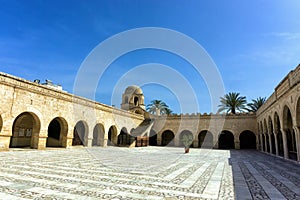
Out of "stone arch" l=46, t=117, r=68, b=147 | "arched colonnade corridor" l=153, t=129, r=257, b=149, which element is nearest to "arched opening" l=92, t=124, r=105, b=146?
"stone arch" l=46, t=117, r=68, b=147

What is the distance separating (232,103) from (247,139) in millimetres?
5441

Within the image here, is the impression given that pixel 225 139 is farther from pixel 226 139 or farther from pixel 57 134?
pixel 57 134

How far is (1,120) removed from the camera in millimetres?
11211

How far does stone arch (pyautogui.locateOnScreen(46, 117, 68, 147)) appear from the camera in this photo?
16142mm

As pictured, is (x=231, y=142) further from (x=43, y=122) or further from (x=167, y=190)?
(x=167, y=190)

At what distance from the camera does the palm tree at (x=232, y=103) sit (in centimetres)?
2816

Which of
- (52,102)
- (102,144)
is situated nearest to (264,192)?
(52,102)

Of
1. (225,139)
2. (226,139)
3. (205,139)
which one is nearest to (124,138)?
(205,139)

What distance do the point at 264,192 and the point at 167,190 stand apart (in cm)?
230

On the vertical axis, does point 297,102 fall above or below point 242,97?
below

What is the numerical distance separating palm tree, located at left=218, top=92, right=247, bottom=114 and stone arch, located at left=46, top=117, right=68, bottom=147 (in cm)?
2127

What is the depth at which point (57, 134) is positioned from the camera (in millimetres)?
18688

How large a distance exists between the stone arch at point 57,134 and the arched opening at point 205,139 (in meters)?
18.3

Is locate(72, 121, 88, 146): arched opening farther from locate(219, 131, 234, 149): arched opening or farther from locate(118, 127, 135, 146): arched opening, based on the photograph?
locate(219, 131, 234, 149): arched opening
